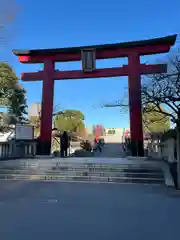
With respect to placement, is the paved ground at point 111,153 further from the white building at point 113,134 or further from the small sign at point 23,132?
the white building at point 113,134

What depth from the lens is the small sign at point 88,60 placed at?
17438mm

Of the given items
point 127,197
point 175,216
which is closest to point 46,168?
point 127,197

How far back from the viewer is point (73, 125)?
169ft

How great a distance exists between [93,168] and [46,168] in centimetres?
200

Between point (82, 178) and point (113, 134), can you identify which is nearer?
point (82, 178)

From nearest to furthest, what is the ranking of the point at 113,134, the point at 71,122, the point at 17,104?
the point at 17,104 < the point at 71,122 < the point at 113,134

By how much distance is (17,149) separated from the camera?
16297 millimetres

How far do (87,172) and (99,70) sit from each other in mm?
8932

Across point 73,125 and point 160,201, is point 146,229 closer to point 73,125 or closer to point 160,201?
point 160,201

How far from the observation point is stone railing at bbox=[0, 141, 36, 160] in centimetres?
1483

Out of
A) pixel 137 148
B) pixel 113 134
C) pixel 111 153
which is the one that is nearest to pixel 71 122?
pixel 113 134

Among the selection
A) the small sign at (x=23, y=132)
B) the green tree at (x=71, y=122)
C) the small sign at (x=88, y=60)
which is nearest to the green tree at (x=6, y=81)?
the small sign at (x=23, y=132)

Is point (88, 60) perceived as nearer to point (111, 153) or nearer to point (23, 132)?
point (23, 132)

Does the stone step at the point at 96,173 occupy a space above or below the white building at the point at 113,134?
below
